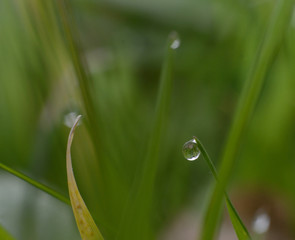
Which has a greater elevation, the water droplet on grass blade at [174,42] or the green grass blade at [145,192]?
the water droplet on grass blade at [174,42]

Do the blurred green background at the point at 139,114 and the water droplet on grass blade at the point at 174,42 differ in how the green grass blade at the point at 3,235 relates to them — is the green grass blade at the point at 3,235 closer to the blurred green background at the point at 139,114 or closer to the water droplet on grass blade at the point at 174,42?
the blurred green background at the point at 139,114

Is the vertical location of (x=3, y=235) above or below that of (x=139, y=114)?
above

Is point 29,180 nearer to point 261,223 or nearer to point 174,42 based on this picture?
point 174,42

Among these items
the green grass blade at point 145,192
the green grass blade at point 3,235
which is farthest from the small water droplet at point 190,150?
the green grass blade at point 3,235

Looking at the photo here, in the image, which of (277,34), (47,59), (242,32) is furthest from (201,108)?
(277,34)

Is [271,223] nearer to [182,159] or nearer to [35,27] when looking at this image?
[182,159]

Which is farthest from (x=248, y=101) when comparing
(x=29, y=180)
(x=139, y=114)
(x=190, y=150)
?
(x=139, y=114)
